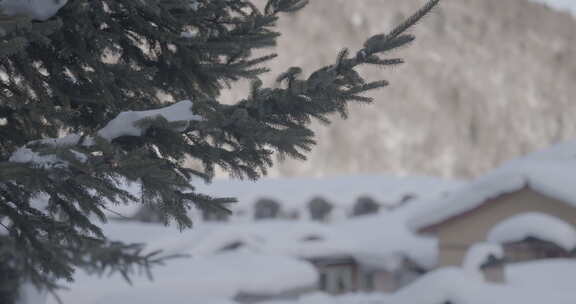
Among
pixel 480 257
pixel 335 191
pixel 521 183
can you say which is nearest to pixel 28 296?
pixel 480 257

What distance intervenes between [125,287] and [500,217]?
22.1 feet

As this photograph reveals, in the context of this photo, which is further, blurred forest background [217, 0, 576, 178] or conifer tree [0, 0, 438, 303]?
blurred forest background [217, 0, 576, 178]

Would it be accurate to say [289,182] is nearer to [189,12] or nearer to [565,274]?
[565,274]

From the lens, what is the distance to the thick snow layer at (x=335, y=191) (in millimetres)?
24938

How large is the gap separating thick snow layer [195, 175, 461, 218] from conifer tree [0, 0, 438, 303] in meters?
19.2

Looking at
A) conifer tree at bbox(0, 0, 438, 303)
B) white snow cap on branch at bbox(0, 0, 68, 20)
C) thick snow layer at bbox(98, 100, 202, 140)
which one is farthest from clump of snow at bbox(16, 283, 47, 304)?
white snow cap on branch at bbox(0, 0, 68, 20)

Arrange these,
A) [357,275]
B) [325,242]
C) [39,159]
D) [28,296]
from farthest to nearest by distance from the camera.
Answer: [357,275], [325,242], [28,296], [39,159]

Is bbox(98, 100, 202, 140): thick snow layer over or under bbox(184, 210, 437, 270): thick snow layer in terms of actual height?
under

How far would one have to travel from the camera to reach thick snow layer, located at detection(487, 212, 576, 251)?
8898mm

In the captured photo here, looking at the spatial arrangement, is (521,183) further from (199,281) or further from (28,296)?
(28,296)

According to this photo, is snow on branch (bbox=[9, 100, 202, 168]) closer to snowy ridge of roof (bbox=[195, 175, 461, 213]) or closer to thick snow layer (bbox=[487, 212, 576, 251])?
thick snow layer (bbox=[487, 212, 576, 251])

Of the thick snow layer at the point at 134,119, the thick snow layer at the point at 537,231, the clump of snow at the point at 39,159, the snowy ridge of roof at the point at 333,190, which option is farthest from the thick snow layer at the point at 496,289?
the snowy ridge of roof at the point at 333,190

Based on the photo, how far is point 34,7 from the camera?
13.1ft

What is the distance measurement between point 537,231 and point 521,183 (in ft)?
4.98
